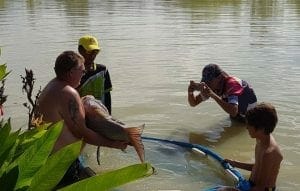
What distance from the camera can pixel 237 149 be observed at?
261 inches

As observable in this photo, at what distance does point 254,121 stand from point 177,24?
16080mm

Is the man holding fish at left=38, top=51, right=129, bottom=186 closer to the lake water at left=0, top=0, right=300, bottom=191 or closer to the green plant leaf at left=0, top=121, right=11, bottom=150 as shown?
the lake water at left=0, top=0, right=300, bottom=191

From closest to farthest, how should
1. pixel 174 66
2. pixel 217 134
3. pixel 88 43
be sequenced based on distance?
pixel 88 43, pixel 217 134, pixel 174 66

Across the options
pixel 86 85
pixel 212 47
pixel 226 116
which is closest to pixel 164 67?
pixel 212 47

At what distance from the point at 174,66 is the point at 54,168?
10.7m

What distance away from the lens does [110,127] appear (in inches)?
172

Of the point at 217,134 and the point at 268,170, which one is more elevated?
the point at 268,170

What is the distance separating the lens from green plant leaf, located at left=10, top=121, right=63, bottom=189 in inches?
53.2

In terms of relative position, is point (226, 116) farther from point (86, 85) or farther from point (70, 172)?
point (70, 172)

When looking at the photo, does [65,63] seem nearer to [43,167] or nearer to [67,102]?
[67,102]

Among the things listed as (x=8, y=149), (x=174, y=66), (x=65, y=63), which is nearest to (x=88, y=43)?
(x=65, y=63)

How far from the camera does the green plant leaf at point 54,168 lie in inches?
52.7

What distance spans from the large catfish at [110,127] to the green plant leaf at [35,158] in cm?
293

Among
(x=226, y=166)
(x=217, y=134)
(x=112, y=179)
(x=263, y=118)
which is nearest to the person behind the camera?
(x=112, y=179)
